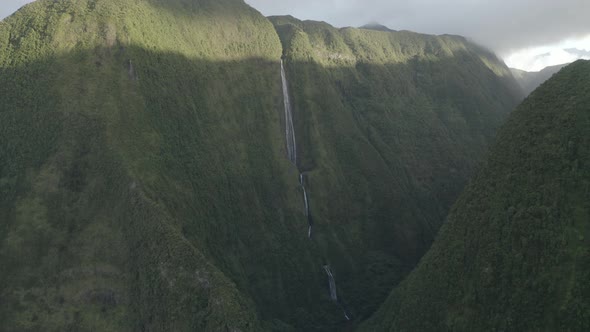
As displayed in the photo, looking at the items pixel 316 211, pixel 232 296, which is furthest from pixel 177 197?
pixel 316 211

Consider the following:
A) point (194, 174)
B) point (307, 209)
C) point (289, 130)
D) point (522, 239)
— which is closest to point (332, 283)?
point (307, 209)

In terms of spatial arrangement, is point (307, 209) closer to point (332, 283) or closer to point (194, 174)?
point (332, 283)

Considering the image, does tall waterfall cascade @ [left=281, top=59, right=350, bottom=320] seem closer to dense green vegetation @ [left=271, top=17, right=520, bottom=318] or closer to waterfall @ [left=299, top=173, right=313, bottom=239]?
waterfall @ [left=299, top=173, right=313, bottom=239]

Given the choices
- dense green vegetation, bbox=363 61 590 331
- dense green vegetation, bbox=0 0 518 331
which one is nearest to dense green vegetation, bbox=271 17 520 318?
dense green vegetation, bbox=0 0 518 331

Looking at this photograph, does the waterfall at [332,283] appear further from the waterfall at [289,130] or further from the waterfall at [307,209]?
the waterfall at [289,130]

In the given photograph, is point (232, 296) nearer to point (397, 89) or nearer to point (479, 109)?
point (397, 89)
